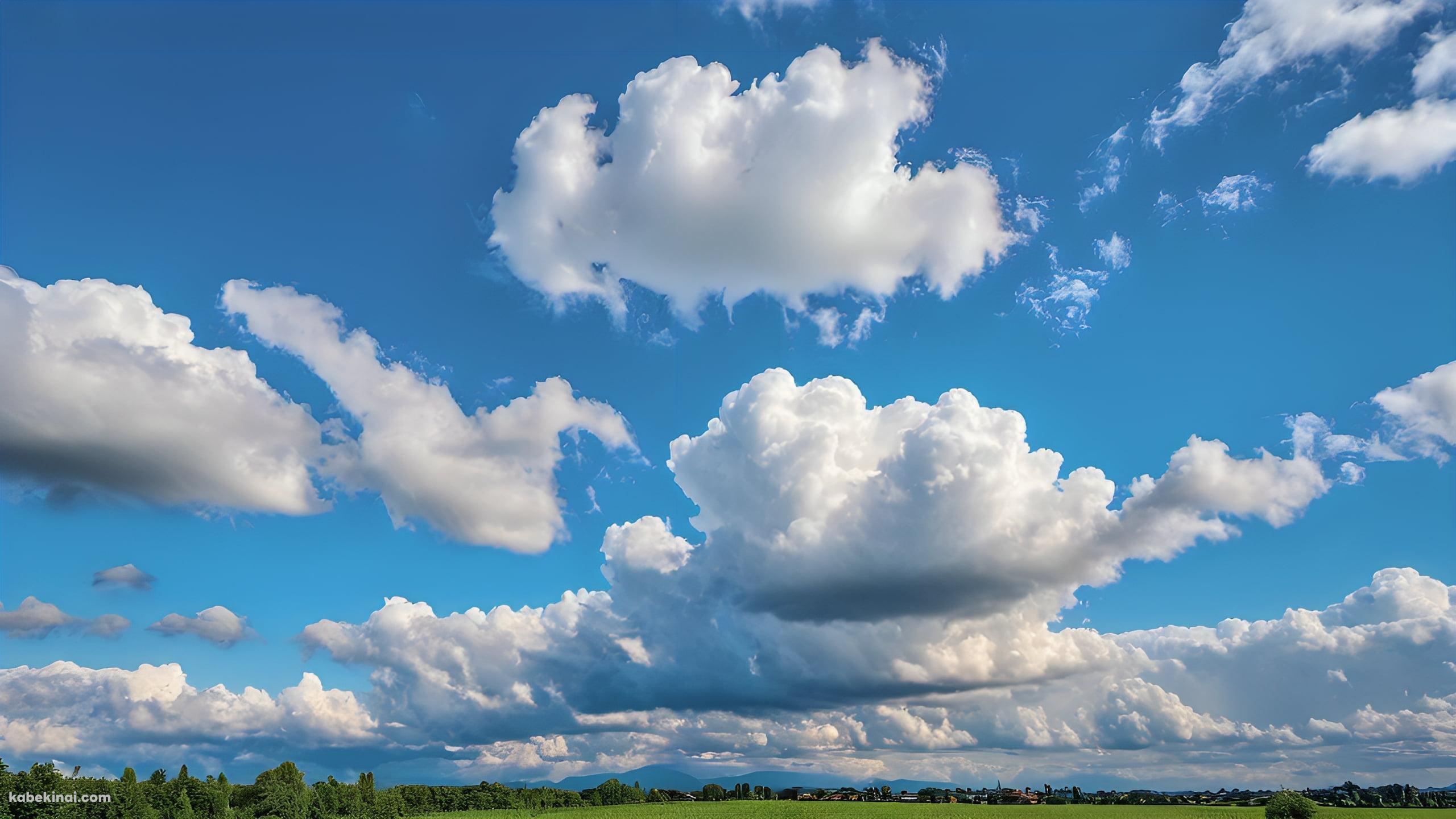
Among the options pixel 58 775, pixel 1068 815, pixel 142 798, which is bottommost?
pixel 1068 815

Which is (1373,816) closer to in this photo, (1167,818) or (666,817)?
(1167,818)

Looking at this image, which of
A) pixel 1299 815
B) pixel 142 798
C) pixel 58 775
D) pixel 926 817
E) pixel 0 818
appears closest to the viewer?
pixel 1299 815

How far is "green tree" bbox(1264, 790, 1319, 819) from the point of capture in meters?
116

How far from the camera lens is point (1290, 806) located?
11794 centimetres

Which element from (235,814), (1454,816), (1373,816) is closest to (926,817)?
(1373,816)

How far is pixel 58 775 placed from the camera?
141375 mm

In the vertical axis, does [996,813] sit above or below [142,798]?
below

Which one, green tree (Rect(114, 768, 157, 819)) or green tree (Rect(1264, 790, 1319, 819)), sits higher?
green tree (Rect(1264, 790, 1319, 819))

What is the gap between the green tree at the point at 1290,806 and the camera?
11606 centimetres

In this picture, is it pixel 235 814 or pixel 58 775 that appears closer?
pixel 58 775

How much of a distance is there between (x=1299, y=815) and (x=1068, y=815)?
90285mm

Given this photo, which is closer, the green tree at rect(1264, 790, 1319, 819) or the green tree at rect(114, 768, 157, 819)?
the green tree at rect(1264, 790, 1319, 819)

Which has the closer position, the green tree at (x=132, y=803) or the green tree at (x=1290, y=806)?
the green tree at (x=1290, y=806)

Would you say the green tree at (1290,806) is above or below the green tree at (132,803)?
above
